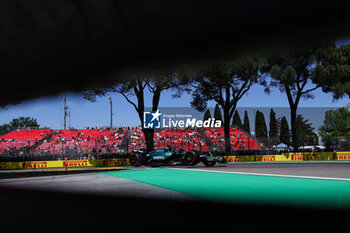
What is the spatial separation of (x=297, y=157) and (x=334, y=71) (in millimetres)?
8707

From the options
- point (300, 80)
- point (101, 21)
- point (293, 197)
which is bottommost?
point (293, 197)

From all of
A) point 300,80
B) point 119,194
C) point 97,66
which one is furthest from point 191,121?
point 97,66

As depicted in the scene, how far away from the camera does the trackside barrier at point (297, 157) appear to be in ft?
92.4

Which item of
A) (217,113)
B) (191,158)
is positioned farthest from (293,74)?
(217,113)

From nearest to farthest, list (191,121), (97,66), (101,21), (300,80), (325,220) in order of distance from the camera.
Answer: (101,21)
(325,220)
(97,66)
(300,80)
(191,121)

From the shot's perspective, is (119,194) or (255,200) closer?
(255,200)

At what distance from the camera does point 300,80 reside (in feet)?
104

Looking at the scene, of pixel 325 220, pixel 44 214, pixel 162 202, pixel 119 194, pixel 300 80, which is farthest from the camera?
pixel 300 80

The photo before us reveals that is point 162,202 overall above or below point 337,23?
below

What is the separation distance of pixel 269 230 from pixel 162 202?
9.51 feet

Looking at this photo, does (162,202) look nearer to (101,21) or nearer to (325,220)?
(325,220)

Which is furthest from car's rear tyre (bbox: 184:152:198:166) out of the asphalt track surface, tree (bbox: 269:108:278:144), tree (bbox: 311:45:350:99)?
tree (bbox: 269:108:278:144)

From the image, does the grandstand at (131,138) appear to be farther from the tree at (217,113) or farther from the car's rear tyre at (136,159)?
Answer: the tree at (217,113)

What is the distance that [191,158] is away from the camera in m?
18.8
